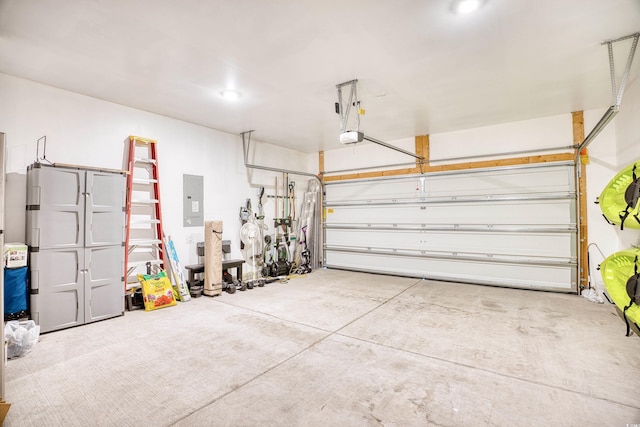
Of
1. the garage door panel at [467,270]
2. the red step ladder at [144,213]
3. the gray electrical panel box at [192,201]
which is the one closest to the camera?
the red step ladder at [144,213]

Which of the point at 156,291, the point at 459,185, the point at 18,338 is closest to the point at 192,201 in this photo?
the point at 156,291

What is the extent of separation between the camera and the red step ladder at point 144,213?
15.3 ft

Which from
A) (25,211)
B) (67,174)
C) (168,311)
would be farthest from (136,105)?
(168,311)

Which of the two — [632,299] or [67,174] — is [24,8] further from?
[632,299]

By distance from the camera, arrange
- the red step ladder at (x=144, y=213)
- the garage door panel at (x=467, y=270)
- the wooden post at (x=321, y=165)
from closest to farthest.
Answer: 1. the red step ladder at (x=144, y=213)
2. the garage door panel at (x=467, y=270)
3. the wooden post at (x=321, y=165)

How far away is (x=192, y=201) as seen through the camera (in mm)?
5617

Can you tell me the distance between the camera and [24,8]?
2.50 metres

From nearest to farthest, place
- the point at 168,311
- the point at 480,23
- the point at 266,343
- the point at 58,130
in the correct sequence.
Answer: the point at 480,23 → the point at 266,343 → the point at 58,130 → the point at 168,311

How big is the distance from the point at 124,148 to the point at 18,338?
2.84 meters

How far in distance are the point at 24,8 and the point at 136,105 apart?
2.25 m

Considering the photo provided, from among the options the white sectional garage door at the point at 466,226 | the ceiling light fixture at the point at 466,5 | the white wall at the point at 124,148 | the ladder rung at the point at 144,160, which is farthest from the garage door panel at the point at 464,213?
the ladder rung at the point at 144,160

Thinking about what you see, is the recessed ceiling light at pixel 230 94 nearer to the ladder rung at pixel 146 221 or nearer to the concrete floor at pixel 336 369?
the ladder rung at pixel 146 221

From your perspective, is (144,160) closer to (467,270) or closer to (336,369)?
(336,369)

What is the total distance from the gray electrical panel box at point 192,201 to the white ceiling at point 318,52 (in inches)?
47.6
